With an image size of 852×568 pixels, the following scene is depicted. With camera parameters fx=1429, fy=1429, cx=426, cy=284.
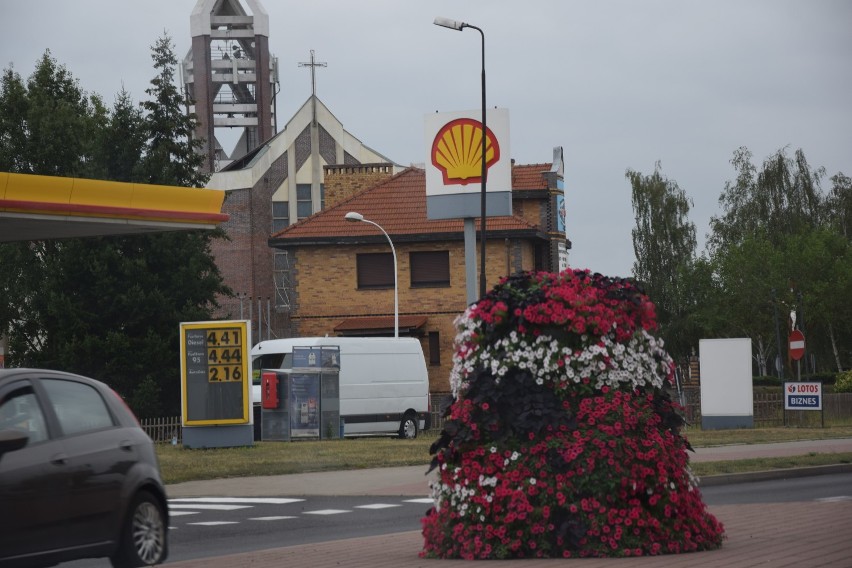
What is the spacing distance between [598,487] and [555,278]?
1.76 m

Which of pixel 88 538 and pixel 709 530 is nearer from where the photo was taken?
pixel 88 538

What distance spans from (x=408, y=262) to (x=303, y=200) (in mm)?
24407

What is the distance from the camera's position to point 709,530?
10.8 meters

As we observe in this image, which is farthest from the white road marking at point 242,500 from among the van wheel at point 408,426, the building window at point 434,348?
the building window at point 434,348

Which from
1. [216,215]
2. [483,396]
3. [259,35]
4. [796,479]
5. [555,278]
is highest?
[259,35]

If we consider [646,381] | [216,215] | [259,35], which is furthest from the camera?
[259,35]

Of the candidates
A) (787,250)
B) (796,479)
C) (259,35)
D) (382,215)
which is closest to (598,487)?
(796,479)

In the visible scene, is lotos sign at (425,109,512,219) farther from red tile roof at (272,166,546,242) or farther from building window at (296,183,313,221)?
building window at (296,183,313,221)

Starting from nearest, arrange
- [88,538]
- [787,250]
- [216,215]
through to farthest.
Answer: [88,538] → [216,215] → [787,250]

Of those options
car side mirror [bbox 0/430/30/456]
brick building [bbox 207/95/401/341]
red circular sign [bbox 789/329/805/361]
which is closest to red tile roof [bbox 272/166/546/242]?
red circular sign [bbox 789/329/805/361]

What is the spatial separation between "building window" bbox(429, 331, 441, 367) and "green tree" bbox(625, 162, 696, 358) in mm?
33190

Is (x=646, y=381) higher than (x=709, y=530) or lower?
higher

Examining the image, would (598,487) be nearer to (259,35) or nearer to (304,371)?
(304,371)

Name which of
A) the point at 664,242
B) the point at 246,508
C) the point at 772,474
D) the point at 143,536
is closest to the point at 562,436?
the point at 143,536
